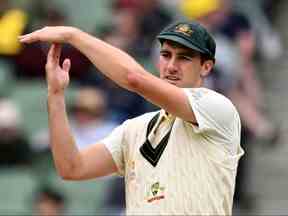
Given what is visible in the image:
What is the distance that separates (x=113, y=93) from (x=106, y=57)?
18.7 feet

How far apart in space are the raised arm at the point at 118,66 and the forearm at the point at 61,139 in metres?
0.40

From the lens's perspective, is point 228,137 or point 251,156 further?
point 251,156

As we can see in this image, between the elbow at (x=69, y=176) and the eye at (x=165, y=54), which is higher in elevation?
the eye at (x=165, y=54)

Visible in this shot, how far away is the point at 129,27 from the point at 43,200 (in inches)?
101

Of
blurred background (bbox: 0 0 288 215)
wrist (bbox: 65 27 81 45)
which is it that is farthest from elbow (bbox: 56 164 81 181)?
blurred background (bbox: 0 0 288 215)

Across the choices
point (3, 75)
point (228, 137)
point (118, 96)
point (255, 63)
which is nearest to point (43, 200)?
point (118, 96)

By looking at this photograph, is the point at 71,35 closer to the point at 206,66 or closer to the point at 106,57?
the point at 106,57

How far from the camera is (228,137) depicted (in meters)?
5.54

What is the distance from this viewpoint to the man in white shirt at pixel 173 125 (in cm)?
534

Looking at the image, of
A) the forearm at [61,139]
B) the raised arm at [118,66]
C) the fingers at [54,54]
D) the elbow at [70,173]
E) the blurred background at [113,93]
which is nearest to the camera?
the raised arm at [118,66]

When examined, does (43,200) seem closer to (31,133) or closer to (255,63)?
(31,133)

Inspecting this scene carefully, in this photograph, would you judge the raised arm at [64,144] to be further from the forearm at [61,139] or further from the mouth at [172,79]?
the mouth at [172,79]

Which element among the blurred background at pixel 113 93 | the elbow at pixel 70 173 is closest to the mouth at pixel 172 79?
the elbow at pixel 70 173

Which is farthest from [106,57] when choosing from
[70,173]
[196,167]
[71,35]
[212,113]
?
[70,173]
